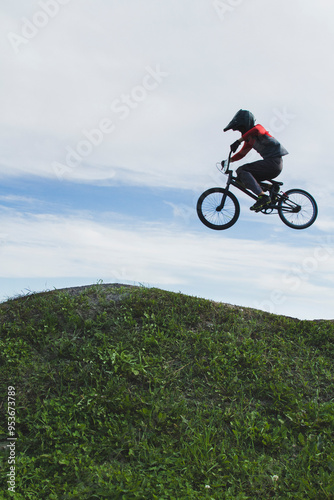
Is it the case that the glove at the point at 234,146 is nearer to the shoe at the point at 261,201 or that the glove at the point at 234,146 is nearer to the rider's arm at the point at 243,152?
the rider's arm at the point at 243,152

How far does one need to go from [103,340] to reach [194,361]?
148cm

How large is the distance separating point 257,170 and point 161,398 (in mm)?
4861

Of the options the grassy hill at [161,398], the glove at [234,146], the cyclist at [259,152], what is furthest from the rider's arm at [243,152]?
the grassy hill at [161,398]

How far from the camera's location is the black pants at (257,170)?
8.39m

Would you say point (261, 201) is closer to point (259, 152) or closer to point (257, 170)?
point (257, 170)

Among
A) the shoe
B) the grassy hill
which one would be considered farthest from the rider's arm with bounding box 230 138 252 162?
the grassy hill

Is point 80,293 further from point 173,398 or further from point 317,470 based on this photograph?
point 317,470

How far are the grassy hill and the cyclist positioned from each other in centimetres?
240

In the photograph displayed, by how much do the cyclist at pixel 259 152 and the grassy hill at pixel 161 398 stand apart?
2403mm

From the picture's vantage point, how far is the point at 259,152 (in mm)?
8555

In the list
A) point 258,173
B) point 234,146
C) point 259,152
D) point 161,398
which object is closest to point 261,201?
point 258,173

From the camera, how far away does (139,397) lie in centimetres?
579

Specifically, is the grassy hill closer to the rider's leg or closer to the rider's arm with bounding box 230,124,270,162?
the rider's leg

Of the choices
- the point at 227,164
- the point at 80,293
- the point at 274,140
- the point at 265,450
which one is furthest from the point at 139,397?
the point at 274,140
